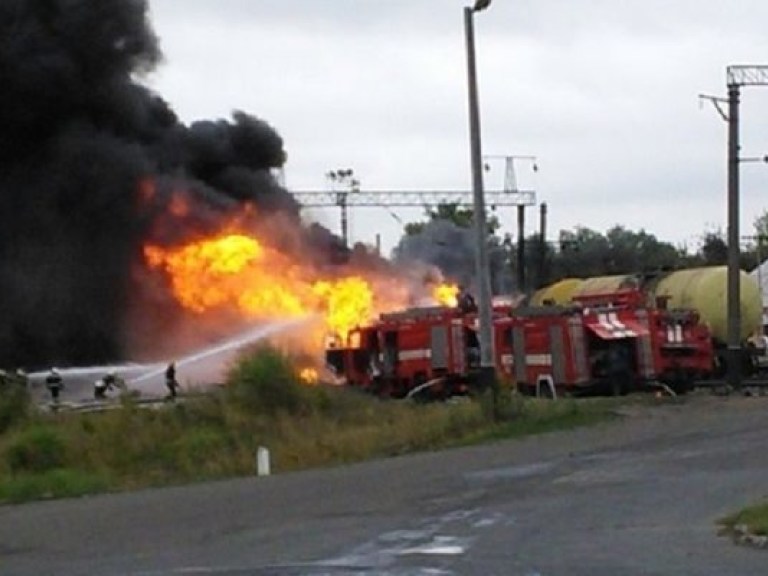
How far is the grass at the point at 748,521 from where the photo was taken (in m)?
14.4

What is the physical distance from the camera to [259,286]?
47.1 metres

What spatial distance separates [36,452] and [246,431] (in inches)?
177

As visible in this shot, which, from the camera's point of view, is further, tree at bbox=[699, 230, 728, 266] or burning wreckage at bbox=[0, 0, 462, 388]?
tree at bbox=[699, 230, 728, 266]

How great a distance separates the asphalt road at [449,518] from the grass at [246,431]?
2280 mm

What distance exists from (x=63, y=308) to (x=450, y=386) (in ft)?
46.0

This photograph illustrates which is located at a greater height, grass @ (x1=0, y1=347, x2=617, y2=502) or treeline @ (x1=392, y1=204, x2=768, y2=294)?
treeline @ (x1=392, y1=204, x2=768, y2=294)

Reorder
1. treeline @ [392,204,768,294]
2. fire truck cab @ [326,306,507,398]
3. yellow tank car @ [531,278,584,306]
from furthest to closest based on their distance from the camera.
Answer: treeline @ [392,204,768,294] < yellow tank car @ [531,278,584,306] < fire truck cab @ [326,306,507,398]

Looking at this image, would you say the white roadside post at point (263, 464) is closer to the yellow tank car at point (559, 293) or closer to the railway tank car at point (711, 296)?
the railway tank car at point (711, 296)

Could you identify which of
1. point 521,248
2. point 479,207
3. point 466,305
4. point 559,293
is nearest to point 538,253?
point 521,248

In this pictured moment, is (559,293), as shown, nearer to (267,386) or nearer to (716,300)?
(716,300)

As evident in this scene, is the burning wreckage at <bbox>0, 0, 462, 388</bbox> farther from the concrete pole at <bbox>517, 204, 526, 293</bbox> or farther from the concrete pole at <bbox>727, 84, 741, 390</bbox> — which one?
the concrete pole at <bbox>517, 204, 526, 293</bbox>

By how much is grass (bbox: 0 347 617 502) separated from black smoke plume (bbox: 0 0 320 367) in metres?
13.9

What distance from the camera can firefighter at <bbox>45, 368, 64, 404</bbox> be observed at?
133ft

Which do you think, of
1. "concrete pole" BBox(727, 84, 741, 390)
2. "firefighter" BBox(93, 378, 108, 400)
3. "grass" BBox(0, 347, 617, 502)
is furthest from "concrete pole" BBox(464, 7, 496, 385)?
"firefighter" BBox(93, 378, 108, 400)
